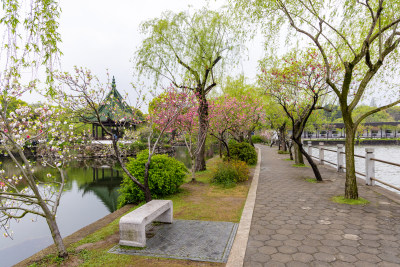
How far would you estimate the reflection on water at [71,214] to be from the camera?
25.5 ft

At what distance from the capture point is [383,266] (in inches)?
135

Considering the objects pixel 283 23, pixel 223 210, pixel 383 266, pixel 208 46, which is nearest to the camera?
pixel 383 266

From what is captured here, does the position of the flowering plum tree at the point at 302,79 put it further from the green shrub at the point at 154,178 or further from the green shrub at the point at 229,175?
the green shrub at the point at 154,178

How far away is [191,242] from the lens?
448 cm

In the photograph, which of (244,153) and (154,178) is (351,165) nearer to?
(154,178)

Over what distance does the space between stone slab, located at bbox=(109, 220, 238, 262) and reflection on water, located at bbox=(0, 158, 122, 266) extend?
134 inches

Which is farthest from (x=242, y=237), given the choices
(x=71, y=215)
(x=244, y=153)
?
(x=244, y=153)

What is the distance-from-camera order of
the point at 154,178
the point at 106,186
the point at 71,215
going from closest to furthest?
the point at 154,178
the point at 71,215
the point at 106,186

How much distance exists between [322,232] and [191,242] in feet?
8.13

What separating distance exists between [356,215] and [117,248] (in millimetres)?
5142

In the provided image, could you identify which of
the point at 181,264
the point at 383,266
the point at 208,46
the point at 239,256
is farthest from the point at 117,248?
the point at 208,46

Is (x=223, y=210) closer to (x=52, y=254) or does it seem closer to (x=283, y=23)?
(x=52, y=254)

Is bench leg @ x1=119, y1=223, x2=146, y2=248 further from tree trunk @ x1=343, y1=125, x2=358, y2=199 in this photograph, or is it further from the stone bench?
tree trunk @ x1=343, y1=125, x2=358, y2=199

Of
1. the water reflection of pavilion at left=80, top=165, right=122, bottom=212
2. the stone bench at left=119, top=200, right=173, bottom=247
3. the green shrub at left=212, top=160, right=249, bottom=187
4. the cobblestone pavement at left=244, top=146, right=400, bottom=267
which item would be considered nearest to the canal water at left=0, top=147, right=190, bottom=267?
the water reflection of pavilion at left=80, top=165, right=122, bottom=212
